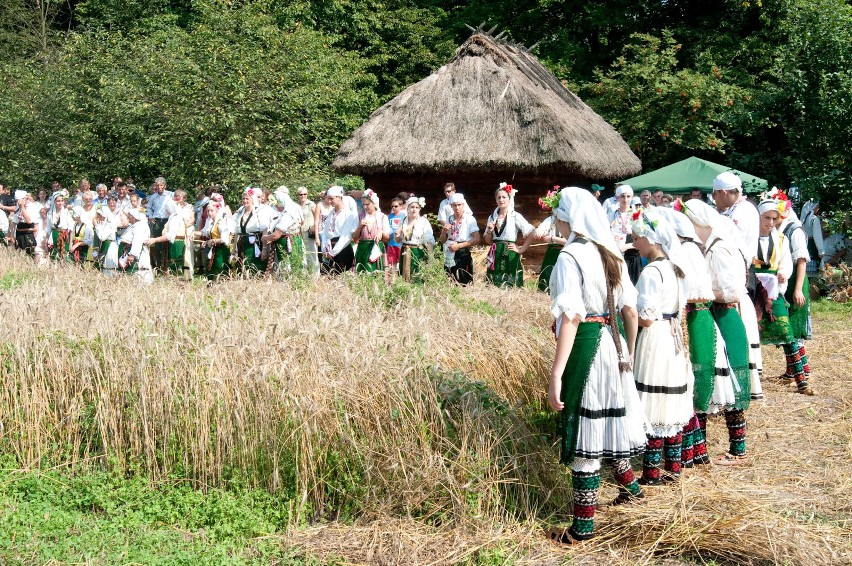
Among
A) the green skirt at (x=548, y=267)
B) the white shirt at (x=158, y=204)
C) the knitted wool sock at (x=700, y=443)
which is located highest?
the white shirt at (x=158, y=204)

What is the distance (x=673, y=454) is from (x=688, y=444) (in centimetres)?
36

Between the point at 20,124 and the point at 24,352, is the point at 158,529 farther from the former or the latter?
the point at 20,124

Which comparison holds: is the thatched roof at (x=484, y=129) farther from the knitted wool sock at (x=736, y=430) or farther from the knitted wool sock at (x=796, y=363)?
the knitted wool sock at (x=736, y=430)

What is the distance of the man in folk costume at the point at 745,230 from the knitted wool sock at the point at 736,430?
25.4 inches

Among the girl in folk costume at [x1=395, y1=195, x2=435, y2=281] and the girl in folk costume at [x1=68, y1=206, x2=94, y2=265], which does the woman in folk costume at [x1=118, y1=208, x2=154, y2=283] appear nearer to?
the girl in folk costume at [x1=68, y1=206, x2=94, y2=265]

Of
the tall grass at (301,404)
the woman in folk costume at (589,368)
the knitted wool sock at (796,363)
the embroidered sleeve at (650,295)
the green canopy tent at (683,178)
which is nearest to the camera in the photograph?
the woman in folk costume at (589,368)

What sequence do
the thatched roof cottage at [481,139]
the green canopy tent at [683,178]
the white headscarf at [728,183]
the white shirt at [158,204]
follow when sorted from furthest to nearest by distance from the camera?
the green canopy tent at [683,178] → the thatched roof cottage at [481,139] → the white shirt at [158,204] → the white headscarf at [728,183]

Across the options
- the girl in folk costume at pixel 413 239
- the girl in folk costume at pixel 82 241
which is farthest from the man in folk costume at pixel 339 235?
the girl in folk costume at pixel 82 241

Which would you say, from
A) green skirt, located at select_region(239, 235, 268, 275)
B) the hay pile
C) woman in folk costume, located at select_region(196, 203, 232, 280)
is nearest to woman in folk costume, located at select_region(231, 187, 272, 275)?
green skirt, located at select_region(239, 235, 268, 275)

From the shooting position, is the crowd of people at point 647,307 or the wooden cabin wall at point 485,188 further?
the wooden cabin wall at point 485,188

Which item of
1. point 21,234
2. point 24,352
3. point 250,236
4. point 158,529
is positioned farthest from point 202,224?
point 158,529

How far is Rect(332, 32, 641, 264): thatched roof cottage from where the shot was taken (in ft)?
50.3

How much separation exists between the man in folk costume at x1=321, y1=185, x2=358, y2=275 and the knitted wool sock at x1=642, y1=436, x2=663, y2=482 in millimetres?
6355

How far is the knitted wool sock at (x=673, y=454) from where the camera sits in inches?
201
